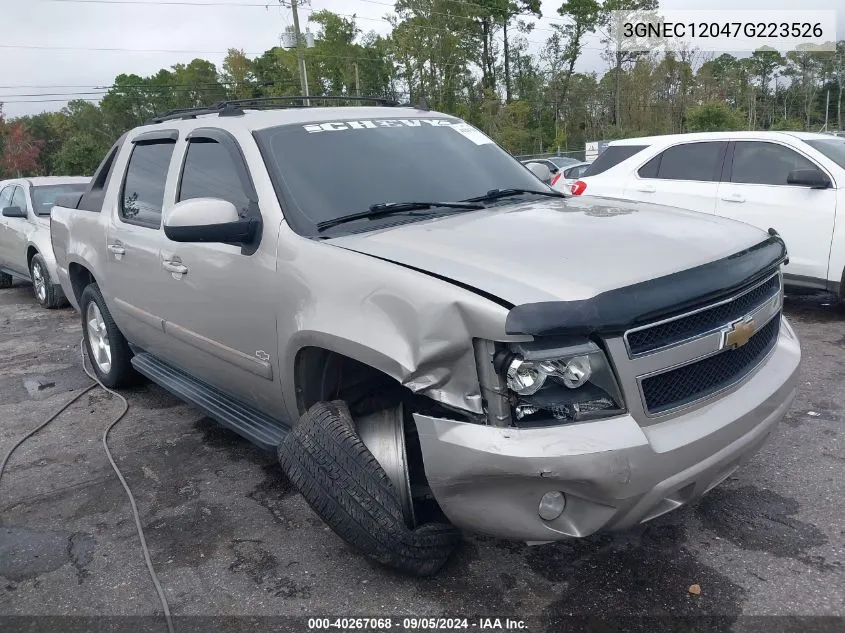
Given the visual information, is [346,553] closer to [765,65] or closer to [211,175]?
[211,175]

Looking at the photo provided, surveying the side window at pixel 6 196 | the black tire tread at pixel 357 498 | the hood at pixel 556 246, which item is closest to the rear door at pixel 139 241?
the hood at pixel 556 246

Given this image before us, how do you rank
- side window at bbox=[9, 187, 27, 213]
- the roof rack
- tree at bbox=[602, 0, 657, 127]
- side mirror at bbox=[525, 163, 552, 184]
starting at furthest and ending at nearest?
1. tree at bbox=[602, 0, 657, 127]
2. side window at bbox=[9, 187, 27, 213]
3. side mirror at bbox=[525, 163, 552, 184]
4. the roof rack

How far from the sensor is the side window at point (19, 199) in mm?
9289

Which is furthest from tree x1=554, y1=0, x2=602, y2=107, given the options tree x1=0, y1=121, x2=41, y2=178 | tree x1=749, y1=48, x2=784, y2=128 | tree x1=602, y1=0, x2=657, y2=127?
tree x1=0, y1=121, x2=41, y2=178

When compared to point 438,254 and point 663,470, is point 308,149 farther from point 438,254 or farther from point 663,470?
point 663,470

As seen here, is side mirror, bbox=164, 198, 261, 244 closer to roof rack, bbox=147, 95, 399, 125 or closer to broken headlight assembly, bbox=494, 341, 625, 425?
roof rack, bbox=147, 95, 399, 125

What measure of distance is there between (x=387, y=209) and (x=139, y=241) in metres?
1.84

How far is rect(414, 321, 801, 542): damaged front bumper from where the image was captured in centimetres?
217

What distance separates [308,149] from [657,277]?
1.81 meters

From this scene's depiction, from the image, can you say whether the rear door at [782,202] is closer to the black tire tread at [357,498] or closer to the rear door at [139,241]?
the black tire tread at [357,498]

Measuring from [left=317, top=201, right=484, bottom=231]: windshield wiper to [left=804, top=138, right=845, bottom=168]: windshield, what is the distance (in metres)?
4.64

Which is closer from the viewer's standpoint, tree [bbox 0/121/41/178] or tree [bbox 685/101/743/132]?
tree [bbox 685/101/743/132]

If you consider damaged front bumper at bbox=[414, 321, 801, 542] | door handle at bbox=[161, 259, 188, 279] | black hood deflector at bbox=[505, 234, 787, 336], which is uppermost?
black hood deflector at bbox=[505, 234, 787, 336]

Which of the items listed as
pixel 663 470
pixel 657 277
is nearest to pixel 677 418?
pixel 663 470
